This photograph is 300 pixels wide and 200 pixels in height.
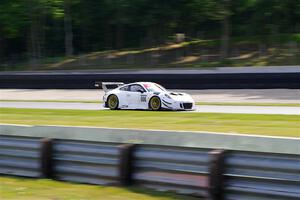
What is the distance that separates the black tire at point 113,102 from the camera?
784 inches

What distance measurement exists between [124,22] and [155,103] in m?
28.3

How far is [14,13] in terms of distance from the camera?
50.1 meters

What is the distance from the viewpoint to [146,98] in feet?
63.2

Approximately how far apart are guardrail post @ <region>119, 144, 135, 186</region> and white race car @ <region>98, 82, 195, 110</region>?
11.9 meters

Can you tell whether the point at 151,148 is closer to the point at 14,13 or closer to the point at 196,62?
the point at 196,62

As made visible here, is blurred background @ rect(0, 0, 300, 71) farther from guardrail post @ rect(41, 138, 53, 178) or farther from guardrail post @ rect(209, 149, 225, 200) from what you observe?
guardrail post @ rect(209, 149, 225, 200)

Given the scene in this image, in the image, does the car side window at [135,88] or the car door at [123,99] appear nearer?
the car side window at [135,88]

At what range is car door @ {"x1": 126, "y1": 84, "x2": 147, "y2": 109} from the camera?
19.4 metres

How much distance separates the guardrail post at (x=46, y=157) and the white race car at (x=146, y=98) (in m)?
11.3

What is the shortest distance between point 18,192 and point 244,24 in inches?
1813

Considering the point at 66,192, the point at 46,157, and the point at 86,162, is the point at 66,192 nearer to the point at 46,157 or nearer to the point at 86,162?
the point at 86,162

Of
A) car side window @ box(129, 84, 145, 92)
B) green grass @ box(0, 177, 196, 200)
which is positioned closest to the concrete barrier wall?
car side window @ box(129, 84, 145, 92)

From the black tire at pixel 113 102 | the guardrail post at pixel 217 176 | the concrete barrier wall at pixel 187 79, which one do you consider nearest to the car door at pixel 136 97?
the black tire at pixel 113 102

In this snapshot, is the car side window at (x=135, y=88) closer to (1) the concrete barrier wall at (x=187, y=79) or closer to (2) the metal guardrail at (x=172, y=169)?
(1) the concrete barrier wall at (x=187, y=79)
